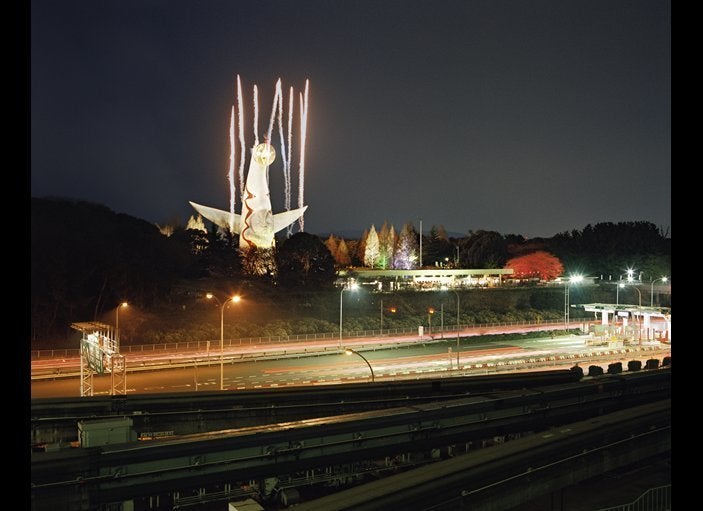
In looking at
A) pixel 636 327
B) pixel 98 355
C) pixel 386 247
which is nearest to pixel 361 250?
pixel 386 247

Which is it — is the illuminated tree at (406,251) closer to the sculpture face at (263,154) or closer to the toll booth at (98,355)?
the sculpture face at (263,154)

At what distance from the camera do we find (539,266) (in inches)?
3007

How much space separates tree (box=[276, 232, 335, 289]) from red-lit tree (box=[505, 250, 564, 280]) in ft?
103

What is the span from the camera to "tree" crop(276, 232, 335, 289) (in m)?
50.8

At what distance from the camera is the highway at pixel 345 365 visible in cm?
2905

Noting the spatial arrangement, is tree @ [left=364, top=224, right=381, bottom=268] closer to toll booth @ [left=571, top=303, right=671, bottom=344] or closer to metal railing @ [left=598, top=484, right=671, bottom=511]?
toll booth @ [left=571, top=303, right=671, bottom=344]

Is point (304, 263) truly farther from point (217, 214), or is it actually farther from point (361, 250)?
point (361, 250)

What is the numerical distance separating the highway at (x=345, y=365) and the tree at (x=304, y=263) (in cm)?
998

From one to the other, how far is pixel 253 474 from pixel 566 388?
10.5 meters

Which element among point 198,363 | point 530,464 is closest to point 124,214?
point 198,363

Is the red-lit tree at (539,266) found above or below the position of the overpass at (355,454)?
above

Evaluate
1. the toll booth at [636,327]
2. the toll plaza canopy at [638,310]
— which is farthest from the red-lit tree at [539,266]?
the toll plaza canopy at [638,310]

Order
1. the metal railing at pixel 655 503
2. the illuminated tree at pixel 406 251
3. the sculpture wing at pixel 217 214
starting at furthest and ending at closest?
the illuminated tree at pixel 406 251
the sculpture wing at pixel 217 214
the metal railing at pixel 655 503
